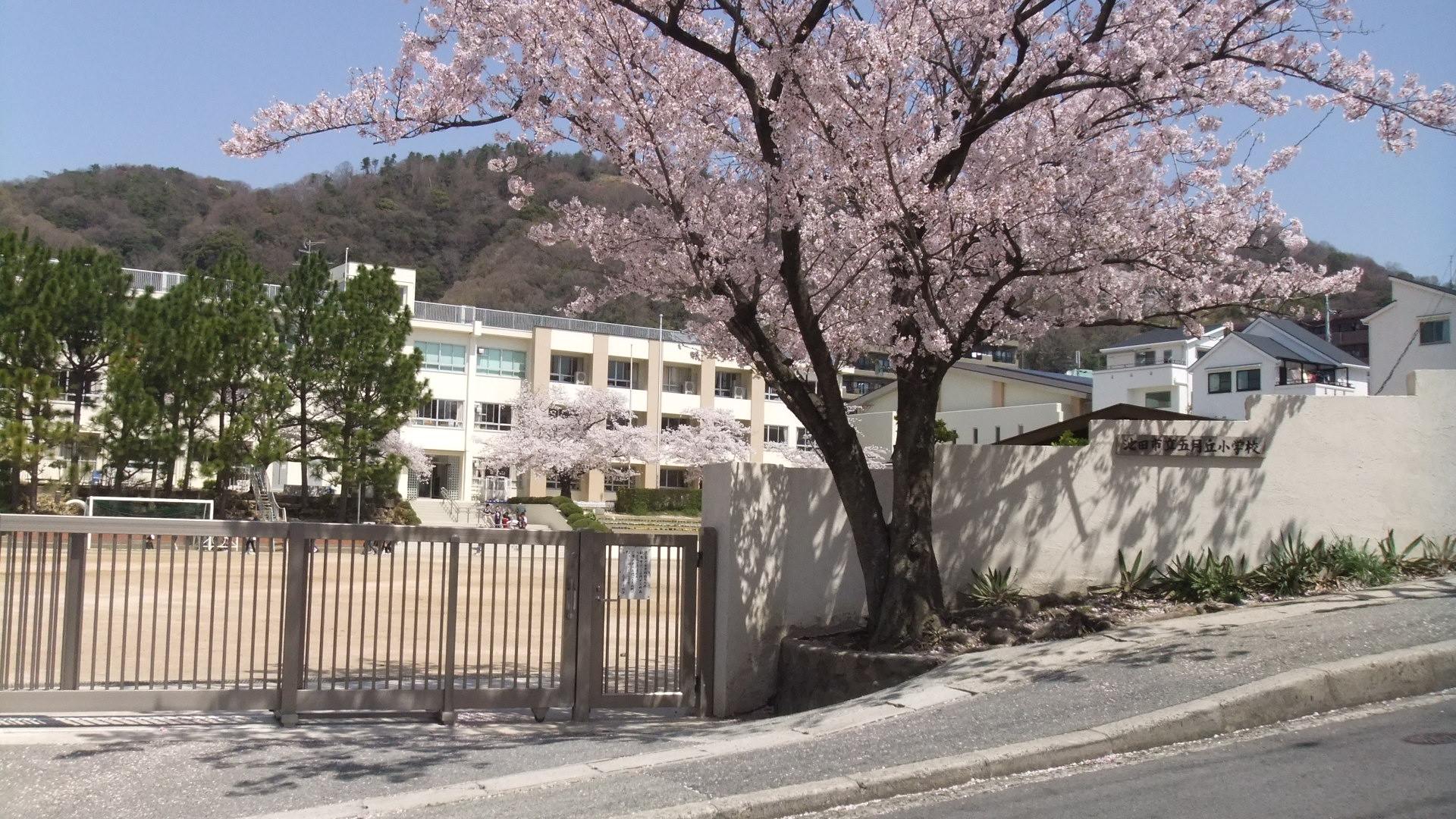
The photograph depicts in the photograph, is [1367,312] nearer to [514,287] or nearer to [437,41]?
[437,41]

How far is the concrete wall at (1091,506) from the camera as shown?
37.7 ft

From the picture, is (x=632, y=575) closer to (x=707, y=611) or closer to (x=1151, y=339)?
(x=707, y=611)

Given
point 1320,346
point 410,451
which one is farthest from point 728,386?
point 1320,346

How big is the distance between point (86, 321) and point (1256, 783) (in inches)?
1637

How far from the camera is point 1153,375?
5512 cm

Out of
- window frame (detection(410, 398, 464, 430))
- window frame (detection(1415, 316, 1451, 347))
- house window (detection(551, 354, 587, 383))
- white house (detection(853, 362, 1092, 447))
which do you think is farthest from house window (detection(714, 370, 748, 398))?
window frame (detection(1415, 316, 1451, 347))

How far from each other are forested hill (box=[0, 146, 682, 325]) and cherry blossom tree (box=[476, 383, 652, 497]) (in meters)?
14.4

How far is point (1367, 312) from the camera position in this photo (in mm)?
38594

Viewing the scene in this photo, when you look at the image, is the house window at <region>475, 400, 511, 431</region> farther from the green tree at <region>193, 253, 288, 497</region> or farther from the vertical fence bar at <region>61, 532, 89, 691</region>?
the vertical fence bar at <region>61, 532, 89, 691</region>

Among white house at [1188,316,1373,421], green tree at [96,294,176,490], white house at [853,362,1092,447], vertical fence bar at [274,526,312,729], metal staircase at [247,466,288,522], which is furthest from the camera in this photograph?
white house at [853,362,1092,447]

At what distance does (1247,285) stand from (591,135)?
7199 millimetres

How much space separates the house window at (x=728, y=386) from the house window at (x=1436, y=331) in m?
43.2

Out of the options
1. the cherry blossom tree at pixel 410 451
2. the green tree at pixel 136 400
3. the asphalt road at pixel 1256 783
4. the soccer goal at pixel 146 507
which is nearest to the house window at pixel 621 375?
the cherry blossom tree at pixel 410 451

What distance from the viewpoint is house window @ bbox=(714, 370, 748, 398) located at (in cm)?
7012
